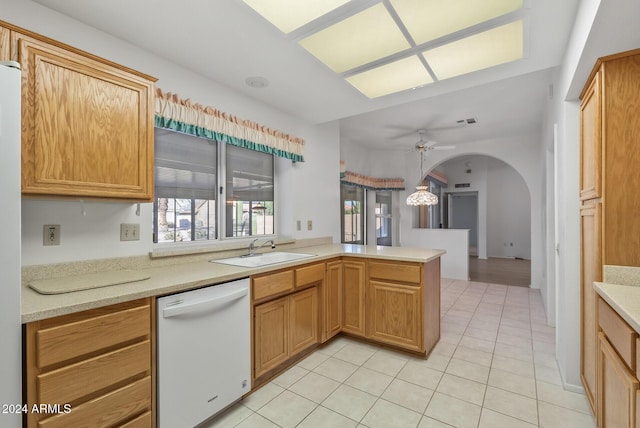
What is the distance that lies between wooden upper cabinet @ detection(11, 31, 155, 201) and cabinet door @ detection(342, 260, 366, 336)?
5.80 ft

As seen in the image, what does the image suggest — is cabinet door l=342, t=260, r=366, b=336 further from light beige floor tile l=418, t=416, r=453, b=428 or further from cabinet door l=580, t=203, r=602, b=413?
cabinet door l=580, t=203, r=602, b=413

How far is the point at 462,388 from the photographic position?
6.56 ft

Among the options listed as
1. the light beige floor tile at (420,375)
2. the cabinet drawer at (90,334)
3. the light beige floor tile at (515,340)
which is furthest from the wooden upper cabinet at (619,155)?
the cabinet drawer at (90,334)

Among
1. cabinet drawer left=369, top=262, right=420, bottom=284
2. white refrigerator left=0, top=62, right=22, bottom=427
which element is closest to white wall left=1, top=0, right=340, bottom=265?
white refrigerator left=0, top=62, right=22, bottom=427

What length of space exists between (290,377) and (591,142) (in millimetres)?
2464

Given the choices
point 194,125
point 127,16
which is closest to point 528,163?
point 194,125

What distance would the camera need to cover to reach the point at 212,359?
165 centimetres

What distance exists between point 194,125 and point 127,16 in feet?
2.38

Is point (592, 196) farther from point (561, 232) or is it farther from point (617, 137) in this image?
point (561, 232)

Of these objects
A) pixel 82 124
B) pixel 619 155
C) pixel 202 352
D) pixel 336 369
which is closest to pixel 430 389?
pixel 336 369

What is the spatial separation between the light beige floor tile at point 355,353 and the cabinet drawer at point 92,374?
157cm

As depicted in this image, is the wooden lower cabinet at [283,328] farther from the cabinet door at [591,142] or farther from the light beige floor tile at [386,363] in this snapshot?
the cabinet door at [591,142]

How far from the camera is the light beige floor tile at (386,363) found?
2.24 meters

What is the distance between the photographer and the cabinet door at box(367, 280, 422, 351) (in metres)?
2.39
